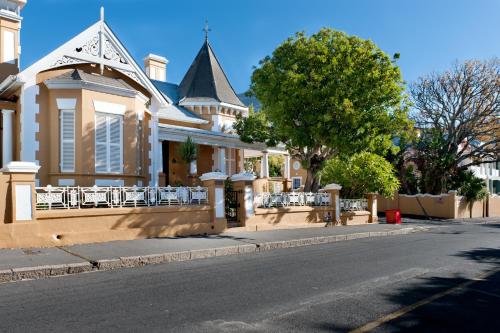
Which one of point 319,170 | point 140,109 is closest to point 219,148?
point 319,170

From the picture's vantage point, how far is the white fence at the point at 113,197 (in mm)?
10391

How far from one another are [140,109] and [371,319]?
37.7ft

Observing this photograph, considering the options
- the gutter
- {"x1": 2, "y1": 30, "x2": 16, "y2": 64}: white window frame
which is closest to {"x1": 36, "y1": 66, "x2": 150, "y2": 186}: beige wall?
the gutter

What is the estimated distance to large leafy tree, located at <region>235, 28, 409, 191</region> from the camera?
16875mm

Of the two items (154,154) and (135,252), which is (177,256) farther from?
(154,154)

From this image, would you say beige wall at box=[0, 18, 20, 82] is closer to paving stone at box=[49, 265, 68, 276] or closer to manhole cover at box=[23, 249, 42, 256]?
manhole cover at box=[23, 249, 42, 256]

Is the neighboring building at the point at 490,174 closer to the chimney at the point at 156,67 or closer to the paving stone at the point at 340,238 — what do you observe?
the chimney at the point at 156,67

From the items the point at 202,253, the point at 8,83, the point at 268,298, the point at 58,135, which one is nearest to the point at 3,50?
the point at 8,83

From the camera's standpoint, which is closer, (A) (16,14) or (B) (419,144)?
(A) (16,14)

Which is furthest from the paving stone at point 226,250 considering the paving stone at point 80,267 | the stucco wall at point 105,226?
the paving stone at point 80,267

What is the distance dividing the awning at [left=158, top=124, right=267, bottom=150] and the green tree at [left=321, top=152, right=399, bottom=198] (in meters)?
4.25

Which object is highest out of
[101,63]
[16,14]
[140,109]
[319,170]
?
[16,14]

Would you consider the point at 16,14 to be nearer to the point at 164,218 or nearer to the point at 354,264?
the point at 164,218

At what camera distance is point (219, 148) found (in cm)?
2103
